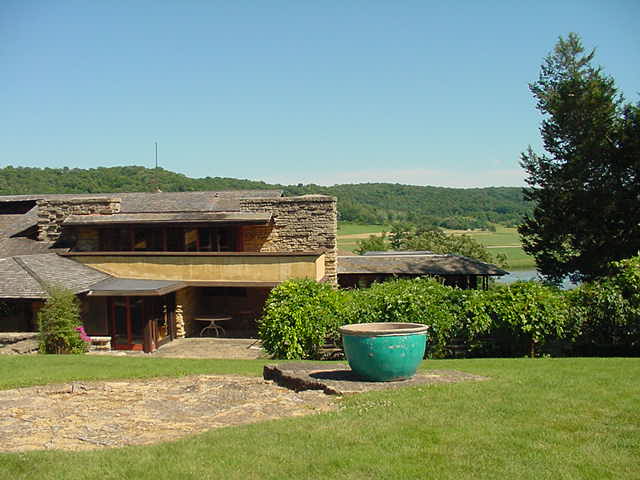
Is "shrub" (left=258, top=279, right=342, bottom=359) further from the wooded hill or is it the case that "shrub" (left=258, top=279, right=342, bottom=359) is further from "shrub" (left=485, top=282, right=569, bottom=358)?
the wooded hill

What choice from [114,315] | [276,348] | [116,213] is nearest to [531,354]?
[276,348]

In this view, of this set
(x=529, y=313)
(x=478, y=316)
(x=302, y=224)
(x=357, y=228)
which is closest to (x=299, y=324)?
(x=478, y=316)

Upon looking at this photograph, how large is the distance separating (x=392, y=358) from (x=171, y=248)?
18.4m

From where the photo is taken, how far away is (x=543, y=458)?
5.98m

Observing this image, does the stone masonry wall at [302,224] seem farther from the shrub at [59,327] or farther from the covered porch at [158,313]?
the shrub at [59,327]

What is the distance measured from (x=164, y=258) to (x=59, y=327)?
23.0 ft

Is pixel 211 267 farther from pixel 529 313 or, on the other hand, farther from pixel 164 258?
pixel 529 313

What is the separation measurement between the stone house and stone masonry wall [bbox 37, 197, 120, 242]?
0.15ft

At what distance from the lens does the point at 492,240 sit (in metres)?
94.5

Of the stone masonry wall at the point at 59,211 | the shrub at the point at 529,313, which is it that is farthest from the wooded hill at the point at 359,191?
the shrub at the point at 529,313

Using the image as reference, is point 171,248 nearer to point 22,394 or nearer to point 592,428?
point 22,394

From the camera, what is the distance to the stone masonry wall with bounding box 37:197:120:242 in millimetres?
26703

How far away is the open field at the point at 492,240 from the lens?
83512 mm

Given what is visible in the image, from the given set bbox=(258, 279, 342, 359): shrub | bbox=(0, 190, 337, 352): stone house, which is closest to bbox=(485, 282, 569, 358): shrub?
bbox=(258, 279, 342, 359): shrub
